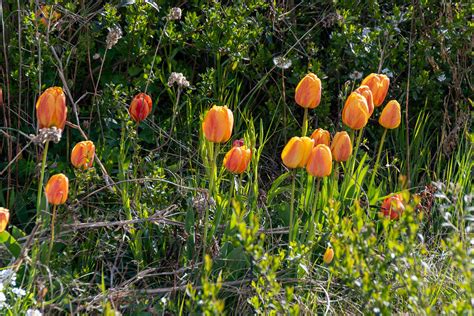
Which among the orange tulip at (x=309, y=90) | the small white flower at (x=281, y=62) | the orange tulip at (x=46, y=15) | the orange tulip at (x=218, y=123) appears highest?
the orange tulip at (x=46, y=15)

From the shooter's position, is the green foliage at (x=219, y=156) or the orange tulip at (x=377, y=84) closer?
the green foliage at (x=219, y=156)

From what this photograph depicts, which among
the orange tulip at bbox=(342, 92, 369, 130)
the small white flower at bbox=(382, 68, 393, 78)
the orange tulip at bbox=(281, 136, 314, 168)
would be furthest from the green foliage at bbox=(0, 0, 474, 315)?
the orange tulip at bbox=(342, 92, 369, 130)

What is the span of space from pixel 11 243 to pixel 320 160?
99 cm

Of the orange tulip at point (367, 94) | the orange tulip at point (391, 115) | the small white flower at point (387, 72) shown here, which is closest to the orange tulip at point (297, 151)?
the orange tulip at point (367, 94)

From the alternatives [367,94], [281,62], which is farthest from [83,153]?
[281,62]

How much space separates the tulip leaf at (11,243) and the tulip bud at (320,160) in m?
0.94

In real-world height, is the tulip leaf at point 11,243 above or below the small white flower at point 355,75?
below

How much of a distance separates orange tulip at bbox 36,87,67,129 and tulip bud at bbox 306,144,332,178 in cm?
75

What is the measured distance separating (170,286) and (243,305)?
0.27m

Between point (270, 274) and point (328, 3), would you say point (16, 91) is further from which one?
point (270, 274)

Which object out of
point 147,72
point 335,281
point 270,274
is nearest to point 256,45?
point 147,72

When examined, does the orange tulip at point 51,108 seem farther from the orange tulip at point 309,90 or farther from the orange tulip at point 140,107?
the orange tulip at point 309,90

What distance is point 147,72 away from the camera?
11.5 feet

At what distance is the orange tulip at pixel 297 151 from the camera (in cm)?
260
